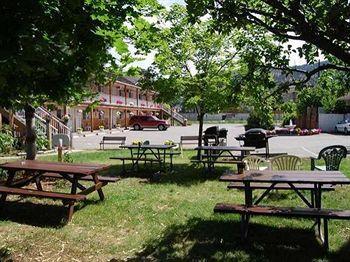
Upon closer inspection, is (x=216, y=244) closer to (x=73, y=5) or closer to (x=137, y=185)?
(x=73, y=5)

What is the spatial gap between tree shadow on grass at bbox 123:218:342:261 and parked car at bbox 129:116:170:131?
130 feet

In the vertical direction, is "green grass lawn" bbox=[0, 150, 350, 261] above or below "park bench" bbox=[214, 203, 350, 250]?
below

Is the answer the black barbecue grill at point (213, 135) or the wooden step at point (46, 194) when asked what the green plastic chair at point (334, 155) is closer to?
the wooden step at point (46, 194)

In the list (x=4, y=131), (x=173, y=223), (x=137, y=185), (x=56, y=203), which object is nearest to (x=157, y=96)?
(x=137, y=185)

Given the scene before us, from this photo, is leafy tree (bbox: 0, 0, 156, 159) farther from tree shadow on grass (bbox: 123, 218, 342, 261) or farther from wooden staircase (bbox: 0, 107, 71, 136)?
wooden staircase (bbox: 0, 107, 71, 136)

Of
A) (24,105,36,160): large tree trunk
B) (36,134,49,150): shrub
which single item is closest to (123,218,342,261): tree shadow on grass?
(24,105,36,160): large tree trunk

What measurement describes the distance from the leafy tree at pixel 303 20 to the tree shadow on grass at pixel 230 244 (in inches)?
85.1

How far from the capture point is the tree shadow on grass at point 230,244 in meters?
5.36

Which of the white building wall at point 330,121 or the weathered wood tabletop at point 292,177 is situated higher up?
the white building wall at point 330,121

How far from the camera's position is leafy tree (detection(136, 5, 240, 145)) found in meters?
13.1

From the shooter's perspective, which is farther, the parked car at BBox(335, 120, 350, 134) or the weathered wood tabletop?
the parked car at BBox(335, 120, 350, 134)

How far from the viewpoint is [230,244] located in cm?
578

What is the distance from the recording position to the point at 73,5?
10.9ft

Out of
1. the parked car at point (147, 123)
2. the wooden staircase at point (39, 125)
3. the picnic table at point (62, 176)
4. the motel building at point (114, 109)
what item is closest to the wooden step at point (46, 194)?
the picnic table at point (62, 176)
